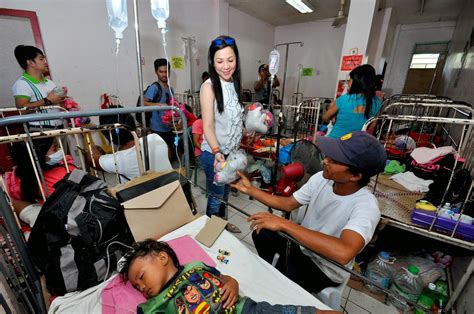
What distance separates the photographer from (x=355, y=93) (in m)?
2.21

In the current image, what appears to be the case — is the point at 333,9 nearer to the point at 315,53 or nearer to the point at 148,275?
the point at 315,53

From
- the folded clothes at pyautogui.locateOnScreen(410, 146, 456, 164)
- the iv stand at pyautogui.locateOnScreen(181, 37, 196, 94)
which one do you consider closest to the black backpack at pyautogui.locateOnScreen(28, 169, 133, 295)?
the folded clothes at pyautogui.locateOnScreen(410, 146, 456, 164)

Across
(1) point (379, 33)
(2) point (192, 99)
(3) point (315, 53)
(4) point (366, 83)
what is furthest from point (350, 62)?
(3) point (315, 53)

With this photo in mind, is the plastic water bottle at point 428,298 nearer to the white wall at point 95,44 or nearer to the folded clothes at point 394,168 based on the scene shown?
the folded clothes at point 394,168

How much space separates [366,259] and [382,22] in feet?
20.2

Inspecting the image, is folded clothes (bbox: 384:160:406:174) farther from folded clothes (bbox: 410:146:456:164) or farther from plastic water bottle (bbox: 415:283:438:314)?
plastic water bottle (bbox: 415:283:438:314)

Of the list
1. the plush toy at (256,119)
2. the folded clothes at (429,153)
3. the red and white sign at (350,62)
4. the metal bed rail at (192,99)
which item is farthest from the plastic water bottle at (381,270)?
the metal bed rail at (192,99)

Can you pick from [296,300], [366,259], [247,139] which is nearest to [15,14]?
[247,139]

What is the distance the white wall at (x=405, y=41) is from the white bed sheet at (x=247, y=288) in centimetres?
861

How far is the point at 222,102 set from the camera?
1.52 meters

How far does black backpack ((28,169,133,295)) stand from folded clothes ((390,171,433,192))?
8.15ft

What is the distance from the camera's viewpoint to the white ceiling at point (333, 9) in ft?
16.9

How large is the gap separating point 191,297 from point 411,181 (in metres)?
2.25

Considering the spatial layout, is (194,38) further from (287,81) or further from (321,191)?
(321,191)
